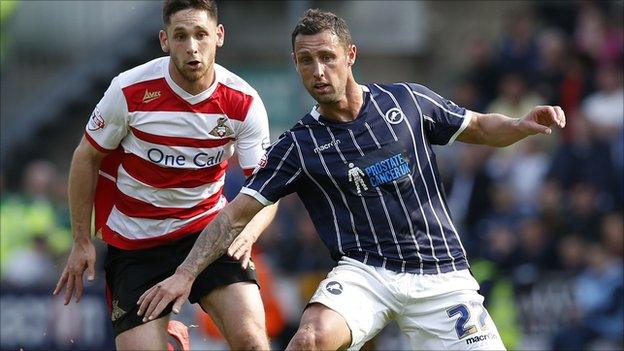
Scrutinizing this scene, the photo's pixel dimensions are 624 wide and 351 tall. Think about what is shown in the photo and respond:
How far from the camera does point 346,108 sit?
24.5 feet

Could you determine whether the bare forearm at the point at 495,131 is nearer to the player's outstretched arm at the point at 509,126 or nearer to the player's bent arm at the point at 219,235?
the player's outstretched arm at the point at 509,126

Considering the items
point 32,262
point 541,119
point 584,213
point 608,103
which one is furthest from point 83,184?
point 608,103

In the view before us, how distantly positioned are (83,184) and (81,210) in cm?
18

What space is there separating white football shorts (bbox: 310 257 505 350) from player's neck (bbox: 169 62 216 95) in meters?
1.33

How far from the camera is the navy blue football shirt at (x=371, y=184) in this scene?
735 cm

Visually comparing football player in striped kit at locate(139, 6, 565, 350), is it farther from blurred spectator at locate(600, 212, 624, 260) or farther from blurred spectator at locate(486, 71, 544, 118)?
blurred spectator at locate(486, 71, 544, 118)

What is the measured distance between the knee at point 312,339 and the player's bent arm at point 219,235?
0.69m

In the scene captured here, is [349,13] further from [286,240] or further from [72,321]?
[72,321]

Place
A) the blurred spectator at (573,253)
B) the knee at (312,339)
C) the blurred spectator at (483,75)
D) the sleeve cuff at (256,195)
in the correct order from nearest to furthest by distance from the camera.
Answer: the knee at (312,339) → the sleeve cuff at (256,195) → the blurred spectator at (573,253) → the blurred spectator at (483,75)

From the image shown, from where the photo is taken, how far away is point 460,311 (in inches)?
288

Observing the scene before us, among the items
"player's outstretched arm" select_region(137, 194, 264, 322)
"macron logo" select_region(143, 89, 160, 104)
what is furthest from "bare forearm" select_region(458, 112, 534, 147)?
"macron logo" select_region(143, 89, 160, 104)

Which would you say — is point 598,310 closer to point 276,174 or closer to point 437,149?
point 437,149

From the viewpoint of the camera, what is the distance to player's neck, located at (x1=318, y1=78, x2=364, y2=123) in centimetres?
745

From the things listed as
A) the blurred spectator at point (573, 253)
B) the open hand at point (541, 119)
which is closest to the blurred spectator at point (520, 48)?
the blurred spectator at point (573, 253)
